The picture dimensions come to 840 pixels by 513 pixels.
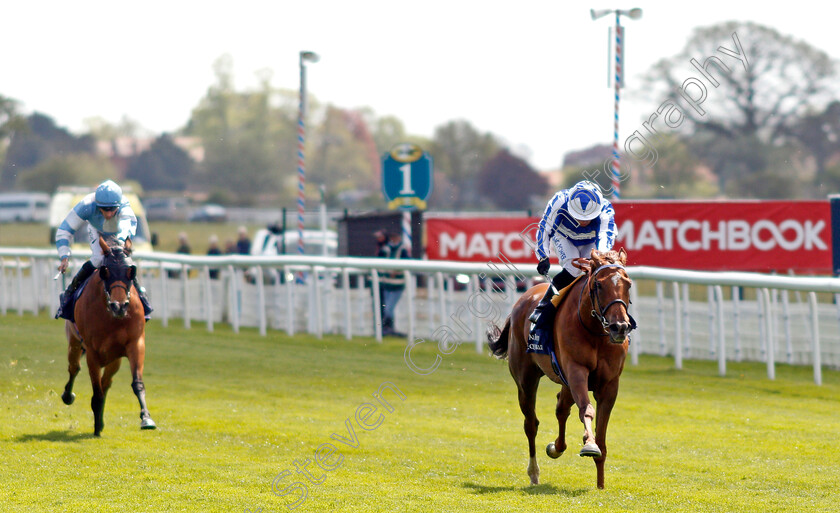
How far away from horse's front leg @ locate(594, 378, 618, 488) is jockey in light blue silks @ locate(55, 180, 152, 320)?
398 cm

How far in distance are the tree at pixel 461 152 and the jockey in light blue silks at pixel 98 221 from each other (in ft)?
156

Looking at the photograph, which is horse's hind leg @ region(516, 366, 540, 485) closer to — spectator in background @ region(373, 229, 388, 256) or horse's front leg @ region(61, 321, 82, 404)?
horse's front leg @ region(61, 321, 82, 404)

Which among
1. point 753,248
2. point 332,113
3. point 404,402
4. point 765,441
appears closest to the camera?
point 765,441

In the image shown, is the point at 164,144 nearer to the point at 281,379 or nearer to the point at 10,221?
the point at 10,221

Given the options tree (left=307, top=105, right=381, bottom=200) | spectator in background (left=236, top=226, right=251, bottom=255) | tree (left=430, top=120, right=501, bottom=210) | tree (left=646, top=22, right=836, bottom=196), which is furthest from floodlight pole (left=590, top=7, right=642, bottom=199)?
tree (left=307, top=105, right=381, bottom=200)

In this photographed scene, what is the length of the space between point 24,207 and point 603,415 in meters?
49.1

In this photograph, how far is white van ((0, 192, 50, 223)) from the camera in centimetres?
4944

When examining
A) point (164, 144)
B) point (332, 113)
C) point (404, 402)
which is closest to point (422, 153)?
point (404, 402)

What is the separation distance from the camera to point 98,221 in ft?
27.5

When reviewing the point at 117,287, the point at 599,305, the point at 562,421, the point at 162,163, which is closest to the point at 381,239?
the point at 117,287

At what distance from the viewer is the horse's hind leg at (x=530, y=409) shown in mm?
6516

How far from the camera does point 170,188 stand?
199ft

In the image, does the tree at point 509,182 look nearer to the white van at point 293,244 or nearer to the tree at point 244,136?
the tree at point 244,136

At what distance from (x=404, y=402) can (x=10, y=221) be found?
43.2 m
